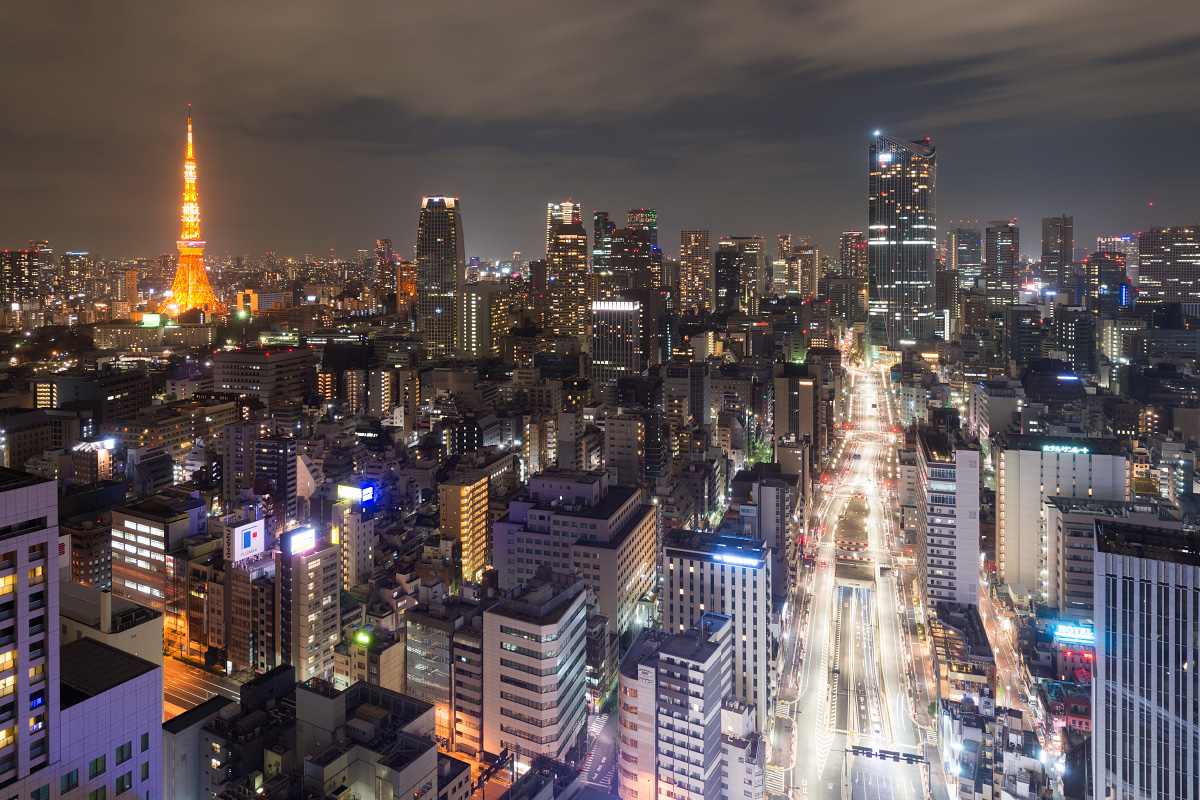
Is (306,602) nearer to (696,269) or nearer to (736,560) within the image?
(736,560)

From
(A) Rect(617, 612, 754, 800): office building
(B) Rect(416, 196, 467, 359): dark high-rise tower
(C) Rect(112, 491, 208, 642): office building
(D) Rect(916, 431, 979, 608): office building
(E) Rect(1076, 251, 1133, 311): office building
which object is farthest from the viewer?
(B) Rect(416, 196, 467, 359): dark high-rise tower

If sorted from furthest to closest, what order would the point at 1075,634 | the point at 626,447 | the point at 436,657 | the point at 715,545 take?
1. the point at 626,447
2. the point at 715,545
3. the point at 1075,634
4. the point at 436,657

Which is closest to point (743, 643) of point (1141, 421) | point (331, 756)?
point (331, 756)

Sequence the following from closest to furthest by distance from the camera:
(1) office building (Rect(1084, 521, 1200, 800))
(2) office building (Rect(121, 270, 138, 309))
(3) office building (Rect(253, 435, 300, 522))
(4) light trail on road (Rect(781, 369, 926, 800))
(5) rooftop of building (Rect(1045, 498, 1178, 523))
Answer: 1. (1) office building (Rect(1084, 521, 1200, 800))
2. (4) light trail on road (Rect(781, 369, 926, 800))
3. (5) rooftop of building (Rect(1045, 498, 1178, 523))
4. (3) office building (Rect(253, 435, 300, 522))
5. (2) office building (Rect(121, 270, 138, 309))

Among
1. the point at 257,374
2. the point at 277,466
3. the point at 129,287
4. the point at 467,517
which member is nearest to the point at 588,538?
the point at 467,517

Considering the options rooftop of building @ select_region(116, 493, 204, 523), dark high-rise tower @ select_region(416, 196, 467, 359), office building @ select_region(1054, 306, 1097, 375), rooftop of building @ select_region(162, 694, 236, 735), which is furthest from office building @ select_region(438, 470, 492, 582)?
office building @ select_region(1054, 306, 1097, 375)

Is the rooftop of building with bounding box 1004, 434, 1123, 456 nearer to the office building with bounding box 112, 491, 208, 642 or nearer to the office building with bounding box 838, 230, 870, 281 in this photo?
the office building with bounding box 112, 491, 208, 642

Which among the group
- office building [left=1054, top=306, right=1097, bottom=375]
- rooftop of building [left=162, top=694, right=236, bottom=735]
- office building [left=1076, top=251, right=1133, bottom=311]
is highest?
office building [left=1076, top=251, right=1133, bottom=311]
